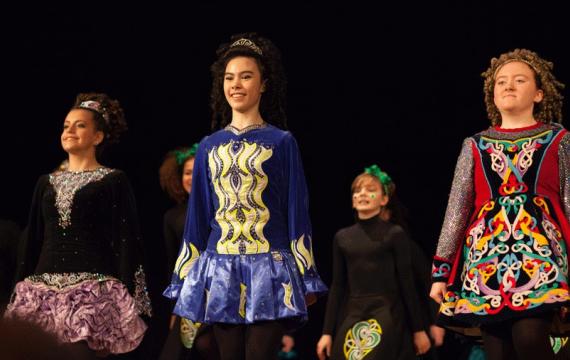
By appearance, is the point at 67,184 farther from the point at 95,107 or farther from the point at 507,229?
the point at 507,229

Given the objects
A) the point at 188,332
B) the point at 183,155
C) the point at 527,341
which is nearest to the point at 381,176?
the point at 183,155

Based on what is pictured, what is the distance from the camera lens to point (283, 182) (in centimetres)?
307

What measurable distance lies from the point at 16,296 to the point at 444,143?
2900 mm

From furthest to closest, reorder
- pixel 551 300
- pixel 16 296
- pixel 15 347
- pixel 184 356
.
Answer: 1. pixel 184 356
2. pixel 16 296
3. pixel 551 300
4. pixel 15 347

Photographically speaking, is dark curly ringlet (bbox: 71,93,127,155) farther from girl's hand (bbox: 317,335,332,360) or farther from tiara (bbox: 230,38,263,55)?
girl's hand (bbox: 317,335,332,360)

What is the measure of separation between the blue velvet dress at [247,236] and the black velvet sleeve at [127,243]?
0.58 metres

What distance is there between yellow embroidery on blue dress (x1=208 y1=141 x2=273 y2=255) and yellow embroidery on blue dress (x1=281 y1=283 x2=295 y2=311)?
0.49ft

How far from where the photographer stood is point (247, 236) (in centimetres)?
297

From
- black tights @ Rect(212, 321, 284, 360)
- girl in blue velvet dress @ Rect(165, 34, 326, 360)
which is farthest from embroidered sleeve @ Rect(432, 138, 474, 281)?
black tights @ Rect(212, 321, 284, 360)

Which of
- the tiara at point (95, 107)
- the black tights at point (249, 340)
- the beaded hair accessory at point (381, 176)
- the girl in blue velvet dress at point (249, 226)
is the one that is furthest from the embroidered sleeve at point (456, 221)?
the beaded hair accessory at point (381, 176)

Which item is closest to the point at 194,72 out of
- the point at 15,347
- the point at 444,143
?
the point at 444,143

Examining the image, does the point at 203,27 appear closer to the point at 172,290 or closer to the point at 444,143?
the point at 444,143

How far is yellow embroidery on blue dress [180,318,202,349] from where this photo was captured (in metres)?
4.27

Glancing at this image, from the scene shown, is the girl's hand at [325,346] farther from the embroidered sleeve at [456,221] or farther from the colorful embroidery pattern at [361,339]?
the embroidered sleeve at [456,221]
